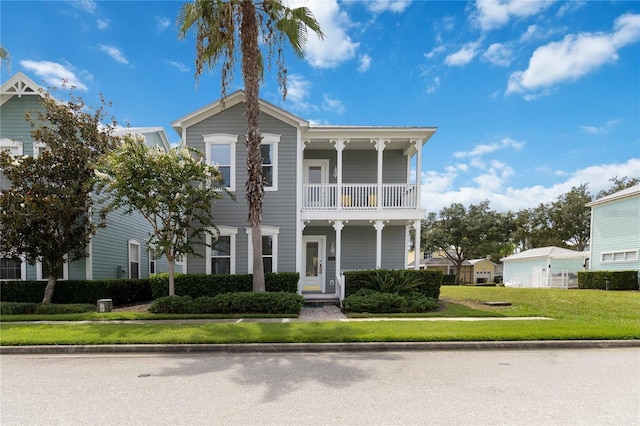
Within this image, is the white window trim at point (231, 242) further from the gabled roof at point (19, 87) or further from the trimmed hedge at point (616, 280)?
the trimmed hedge at point (616, 280)

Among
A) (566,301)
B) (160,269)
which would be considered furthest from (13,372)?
(566,301)

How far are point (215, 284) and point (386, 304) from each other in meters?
6.04

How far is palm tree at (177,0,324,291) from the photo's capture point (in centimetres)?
1027

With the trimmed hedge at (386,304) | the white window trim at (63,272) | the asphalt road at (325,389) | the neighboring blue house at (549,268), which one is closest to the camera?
the asphalt road at (325,389)

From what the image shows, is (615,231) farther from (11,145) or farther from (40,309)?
(11,145)

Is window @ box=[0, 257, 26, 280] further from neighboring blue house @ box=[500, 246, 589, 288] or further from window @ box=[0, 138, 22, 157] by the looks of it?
neighboring blue house @ box=[500, 246, 589, 288]

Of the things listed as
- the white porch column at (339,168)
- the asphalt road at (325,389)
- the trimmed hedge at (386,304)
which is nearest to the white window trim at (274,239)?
the white porch column at (339,168)

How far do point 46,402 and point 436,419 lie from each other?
488 cm

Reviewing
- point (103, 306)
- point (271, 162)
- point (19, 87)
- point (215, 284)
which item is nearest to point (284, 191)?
point (271, 162)

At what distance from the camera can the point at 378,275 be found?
12.0 meters

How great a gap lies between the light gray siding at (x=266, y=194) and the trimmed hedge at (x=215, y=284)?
89cm

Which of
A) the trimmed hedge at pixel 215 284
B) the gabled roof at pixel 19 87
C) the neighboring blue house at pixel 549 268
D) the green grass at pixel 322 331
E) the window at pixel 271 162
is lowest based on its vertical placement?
the neighboring blue house at pixel 549 268

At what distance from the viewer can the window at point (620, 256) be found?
1841 centimetres

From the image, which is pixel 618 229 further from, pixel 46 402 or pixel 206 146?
pixel 46 402
